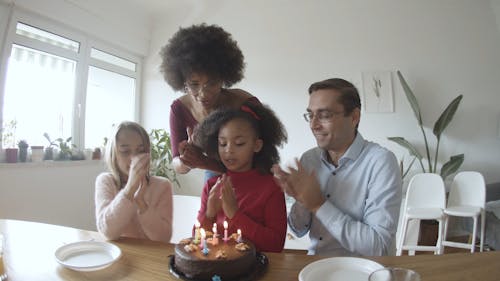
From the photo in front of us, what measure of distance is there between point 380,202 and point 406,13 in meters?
3.59

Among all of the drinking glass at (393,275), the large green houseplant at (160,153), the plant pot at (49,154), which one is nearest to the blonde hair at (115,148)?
the drinking glass at (393,275)

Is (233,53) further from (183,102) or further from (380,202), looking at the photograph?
(380,202)

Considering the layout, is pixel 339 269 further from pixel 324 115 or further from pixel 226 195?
pixel 324 115

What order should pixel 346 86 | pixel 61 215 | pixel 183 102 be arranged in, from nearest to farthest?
pixel 346 86 → pixel 183 102 → pixel 61 215

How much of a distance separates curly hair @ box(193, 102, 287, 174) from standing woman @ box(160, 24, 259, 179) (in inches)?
2.6

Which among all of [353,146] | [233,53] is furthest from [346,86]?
[233,53]

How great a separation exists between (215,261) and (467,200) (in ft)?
11.4

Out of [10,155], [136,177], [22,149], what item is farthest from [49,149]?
[136,177]

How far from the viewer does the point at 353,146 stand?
1309 millimetres

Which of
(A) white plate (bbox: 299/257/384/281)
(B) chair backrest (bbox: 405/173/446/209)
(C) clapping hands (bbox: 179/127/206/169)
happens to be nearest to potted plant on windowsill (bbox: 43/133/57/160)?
(C) clapping hands (bbox: 179/127/206/169)

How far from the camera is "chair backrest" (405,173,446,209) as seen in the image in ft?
10.5

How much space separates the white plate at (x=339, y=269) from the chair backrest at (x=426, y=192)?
107 inches

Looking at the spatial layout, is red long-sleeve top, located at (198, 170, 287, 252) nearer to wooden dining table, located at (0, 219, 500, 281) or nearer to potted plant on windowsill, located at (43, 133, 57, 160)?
wooden dining table, located at (0, 219, 500, 281)

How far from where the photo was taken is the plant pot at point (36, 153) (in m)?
3.23
